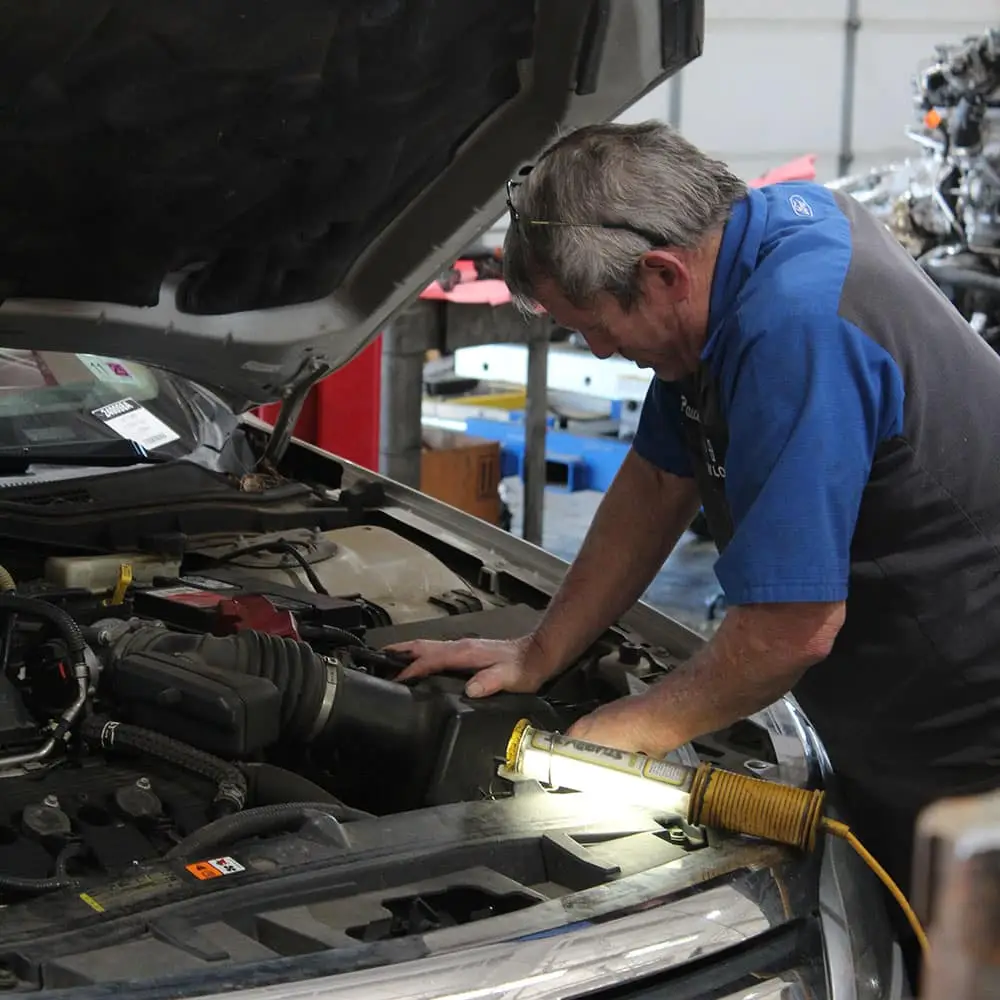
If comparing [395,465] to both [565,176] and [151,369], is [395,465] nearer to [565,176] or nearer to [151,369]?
[151,369]

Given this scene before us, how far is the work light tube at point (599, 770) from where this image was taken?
5.60 ft

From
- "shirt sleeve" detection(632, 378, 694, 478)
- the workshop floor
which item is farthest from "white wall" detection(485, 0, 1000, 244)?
"shirt sleeve" detection(632, 378, 694, 478)

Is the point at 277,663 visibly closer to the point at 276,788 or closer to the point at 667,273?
the point at 276,788

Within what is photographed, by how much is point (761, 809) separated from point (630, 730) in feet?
0.66

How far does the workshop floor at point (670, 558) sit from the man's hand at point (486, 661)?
2.72m

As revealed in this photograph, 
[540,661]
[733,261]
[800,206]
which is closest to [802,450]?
[733,261]

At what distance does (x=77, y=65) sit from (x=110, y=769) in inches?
33.0

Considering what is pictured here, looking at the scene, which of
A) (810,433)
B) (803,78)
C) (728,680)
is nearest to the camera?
(810,433)

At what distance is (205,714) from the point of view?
1733mm

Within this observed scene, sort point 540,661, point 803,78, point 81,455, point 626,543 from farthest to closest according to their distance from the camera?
point 803,78 → point 81,455 → point 626,543 → point 540,661

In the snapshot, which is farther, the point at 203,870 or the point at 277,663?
the point at 277,663

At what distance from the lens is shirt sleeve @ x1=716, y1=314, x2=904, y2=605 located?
1.65 m

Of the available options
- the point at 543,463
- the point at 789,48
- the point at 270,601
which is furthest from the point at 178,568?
the point at 789,48

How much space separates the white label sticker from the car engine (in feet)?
0.28
